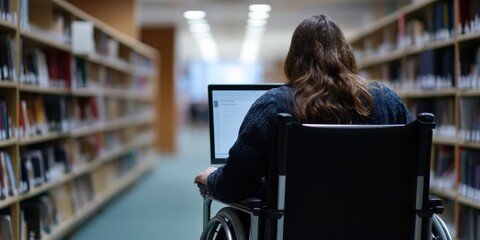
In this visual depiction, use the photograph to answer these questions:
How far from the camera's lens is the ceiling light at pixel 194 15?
363 inches

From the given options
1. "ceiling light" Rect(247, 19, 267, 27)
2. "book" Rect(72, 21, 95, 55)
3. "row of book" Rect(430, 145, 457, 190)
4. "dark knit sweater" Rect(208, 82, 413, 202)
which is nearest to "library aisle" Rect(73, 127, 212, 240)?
"dark knit sweater" Rect(208, 82, 413, 202)

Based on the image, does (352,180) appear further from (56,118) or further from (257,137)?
(56,118)

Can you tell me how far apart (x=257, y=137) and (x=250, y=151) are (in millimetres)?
50

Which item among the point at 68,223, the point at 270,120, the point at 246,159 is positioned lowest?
the point at 68,223

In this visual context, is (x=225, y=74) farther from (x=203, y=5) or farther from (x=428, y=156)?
(x=428, y=156)

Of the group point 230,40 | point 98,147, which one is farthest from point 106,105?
point 230,40

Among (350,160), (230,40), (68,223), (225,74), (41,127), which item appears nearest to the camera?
(350,160)

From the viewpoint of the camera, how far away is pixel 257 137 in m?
1.86

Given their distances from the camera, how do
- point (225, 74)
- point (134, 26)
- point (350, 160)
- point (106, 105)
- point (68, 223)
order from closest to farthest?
1. point (350, 160)
2. point (68, 223)
3. point (106, 105)
4. point (134, 26)
5. point (225, 74)

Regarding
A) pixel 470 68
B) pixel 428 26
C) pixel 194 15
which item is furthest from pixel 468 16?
pixel 194 15

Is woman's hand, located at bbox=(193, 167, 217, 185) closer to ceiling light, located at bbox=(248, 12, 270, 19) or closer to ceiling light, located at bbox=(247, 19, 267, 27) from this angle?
ceiling light, located at bbox=(248, 12, 270, 19)

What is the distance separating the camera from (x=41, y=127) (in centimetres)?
387

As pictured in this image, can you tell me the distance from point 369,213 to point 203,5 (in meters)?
7.33

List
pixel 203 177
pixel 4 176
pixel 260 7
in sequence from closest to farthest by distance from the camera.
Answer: pixel 203 177
pixel 4 176
pixel 260 7
